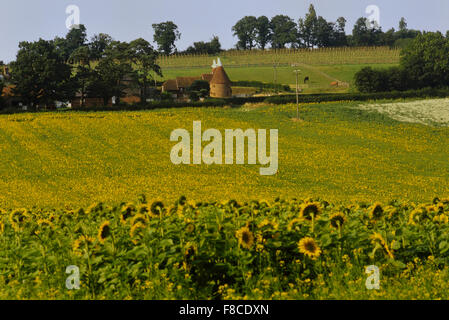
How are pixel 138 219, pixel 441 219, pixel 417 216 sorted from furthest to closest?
1. pixel 417 216
2. pixel 441 219
3. pixel 138 219

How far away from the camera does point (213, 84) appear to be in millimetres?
107875

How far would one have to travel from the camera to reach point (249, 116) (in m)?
70.3

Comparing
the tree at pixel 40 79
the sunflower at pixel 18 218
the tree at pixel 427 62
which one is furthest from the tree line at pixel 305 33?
the sunflower at pixel 18 218

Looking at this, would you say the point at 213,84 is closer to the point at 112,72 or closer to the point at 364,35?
the point at 112,72

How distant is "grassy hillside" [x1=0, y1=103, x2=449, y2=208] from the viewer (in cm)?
3278

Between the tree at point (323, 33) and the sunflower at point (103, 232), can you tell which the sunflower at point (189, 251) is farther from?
the tree at point (323, 33)

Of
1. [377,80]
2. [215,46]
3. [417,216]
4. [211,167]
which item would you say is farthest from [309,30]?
[417,216]

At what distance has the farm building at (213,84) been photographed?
107m

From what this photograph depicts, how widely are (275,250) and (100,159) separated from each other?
3762cm

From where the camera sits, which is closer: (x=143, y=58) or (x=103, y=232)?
(x=103, y=232)

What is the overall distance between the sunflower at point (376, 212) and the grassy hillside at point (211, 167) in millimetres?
16251

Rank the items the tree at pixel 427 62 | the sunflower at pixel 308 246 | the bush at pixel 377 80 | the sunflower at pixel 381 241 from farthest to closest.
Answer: the tree at pixel 427 62
the bush at pixel 377 80
the sunflower at pixel 381 241
the sunflower at pixel 308 246

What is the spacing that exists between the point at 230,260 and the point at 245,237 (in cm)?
50
